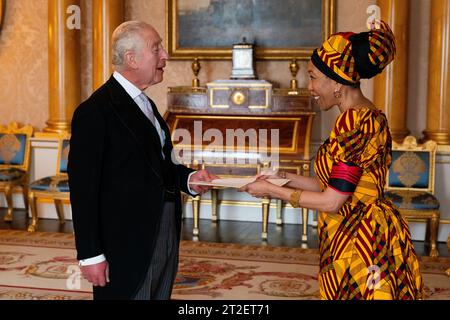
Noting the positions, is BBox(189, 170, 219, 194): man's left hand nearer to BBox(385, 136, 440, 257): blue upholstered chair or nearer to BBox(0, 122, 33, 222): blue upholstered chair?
BBox(385, 136, 440, 257): blue upholstered chair

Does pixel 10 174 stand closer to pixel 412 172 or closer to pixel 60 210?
pixel 60 210

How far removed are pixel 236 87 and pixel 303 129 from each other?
90 cm

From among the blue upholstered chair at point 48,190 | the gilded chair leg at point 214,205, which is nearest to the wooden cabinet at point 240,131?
the gilded chair leg at point 214,205

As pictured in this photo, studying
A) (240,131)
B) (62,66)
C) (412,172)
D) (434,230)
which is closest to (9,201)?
(62,66)

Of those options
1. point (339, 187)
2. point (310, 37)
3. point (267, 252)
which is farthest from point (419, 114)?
point (339, 187)

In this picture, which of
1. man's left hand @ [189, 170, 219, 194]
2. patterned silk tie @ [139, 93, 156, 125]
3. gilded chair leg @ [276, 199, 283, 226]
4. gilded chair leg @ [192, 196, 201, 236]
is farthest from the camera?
gilded chair leg @ [276, 199, 283, 226]

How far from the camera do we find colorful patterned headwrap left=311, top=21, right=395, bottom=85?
8.67 feet

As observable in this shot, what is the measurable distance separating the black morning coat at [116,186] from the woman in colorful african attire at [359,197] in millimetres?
665

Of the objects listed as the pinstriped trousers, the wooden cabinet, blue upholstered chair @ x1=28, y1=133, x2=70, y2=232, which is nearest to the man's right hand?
the pinstriped trousers

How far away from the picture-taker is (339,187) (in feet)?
8.74

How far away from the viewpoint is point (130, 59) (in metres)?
2.77

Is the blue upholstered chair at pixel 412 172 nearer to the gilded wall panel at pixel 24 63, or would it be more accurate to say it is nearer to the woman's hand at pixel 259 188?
the woman's hand at pixel 259 188

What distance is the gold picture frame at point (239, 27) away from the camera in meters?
7.65
